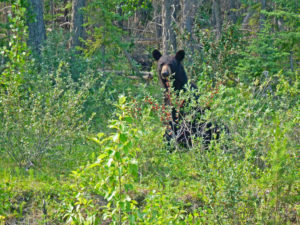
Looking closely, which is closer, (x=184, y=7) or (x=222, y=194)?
(x=222, y=194)

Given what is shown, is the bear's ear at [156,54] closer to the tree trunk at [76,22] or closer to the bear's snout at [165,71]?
the bear's snout at [165,71]

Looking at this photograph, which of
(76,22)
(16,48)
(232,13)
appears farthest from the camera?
(232,13)

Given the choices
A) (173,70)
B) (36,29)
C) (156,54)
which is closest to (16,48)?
(173,70)

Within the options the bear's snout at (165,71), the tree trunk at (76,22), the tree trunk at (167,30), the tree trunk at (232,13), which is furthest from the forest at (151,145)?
the tree trunk at (232,13)

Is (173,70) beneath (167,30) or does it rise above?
beneath

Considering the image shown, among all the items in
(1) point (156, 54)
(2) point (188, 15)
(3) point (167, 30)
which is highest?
(2) point (188, 15)

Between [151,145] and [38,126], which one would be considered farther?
[38,126]

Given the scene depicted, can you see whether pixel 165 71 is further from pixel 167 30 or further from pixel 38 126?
pixel 167 30

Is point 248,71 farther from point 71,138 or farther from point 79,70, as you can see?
point 71,138

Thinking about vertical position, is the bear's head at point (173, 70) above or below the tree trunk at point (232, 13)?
below

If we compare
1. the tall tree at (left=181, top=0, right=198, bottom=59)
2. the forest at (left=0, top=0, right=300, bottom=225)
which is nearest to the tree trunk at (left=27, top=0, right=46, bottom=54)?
the forest at (left=0, top=0, right=300, bottom=225)

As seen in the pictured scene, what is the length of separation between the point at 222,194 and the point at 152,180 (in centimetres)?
195

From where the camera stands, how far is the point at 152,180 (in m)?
5.98

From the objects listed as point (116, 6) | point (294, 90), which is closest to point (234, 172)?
point (294, 90)
